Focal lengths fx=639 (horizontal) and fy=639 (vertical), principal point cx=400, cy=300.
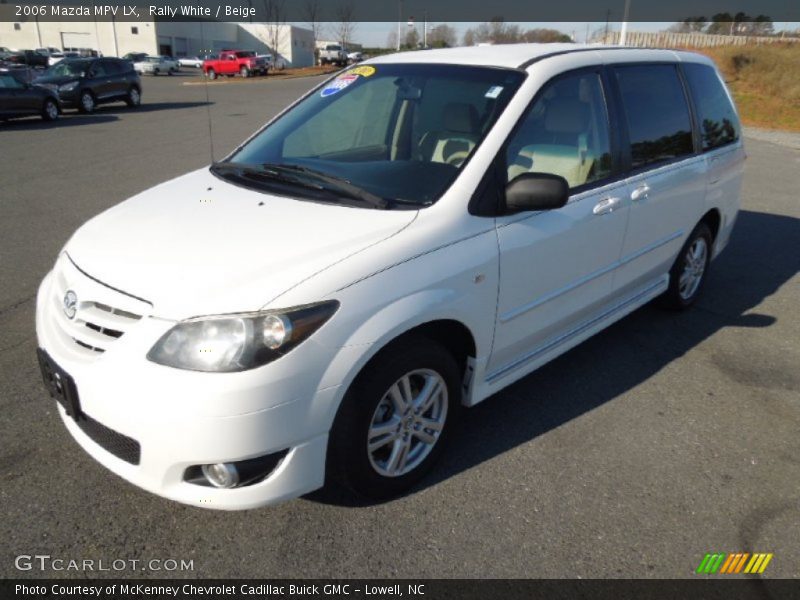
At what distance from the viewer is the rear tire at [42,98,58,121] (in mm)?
17391

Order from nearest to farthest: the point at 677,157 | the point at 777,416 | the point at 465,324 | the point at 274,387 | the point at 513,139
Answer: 1. the point at 274,387
2. the point at 465,324
3. the point at 513,139
4. the point at 777,416
5. the point at 677,157

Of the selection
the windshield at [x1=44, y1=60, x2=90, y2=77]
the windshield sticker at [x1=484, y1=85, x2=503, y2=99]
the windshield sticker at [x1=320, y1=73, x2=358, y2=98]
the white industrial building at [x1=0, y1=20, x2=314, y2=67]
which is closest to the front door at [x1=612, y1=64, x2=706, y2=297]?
the windshield sticker at [x1=484, y1=85, x2=503, y2=99]

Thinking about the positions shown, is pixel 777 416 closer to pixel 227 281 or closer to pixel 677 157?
pixel 677 157

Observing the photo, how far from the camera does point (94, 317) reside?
246cm

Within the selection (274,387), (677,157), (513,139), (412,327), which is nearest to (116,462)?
(274,387)

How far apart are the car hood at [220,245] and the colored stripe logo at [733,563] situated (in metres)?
1.82

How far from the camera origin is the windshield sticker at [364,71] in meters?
3.78

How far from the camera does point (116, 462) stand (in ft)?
7.88

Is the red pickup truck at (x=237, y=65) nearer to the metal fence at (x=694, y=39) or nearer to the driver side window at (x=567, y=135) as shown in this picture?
the metal fence at (x=694, y=39)

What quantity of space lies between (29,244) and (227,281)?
4.89 metres

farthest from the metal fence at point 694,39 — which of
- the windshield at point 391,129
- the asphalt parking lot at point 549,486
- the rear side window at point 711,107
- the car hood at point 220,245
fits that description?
the car hood at point 220,245

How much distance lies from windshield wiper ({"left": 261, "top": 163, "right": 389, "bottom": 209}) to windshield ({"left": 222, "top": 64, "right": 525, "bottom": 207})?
15 millimetres

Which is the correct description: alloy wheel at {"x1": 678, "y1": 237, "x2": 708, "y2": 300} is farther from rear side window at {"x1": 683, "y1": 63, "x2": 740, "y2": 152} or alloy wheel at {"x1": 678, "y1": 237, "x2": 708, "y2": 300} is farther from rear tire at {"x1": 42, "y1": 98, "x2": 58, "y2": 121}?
rear tire at {"x1": 42, "y1": 98, "x2": 58, "y2": 121}

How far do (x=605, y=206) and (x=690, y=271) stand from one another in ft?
6.03
